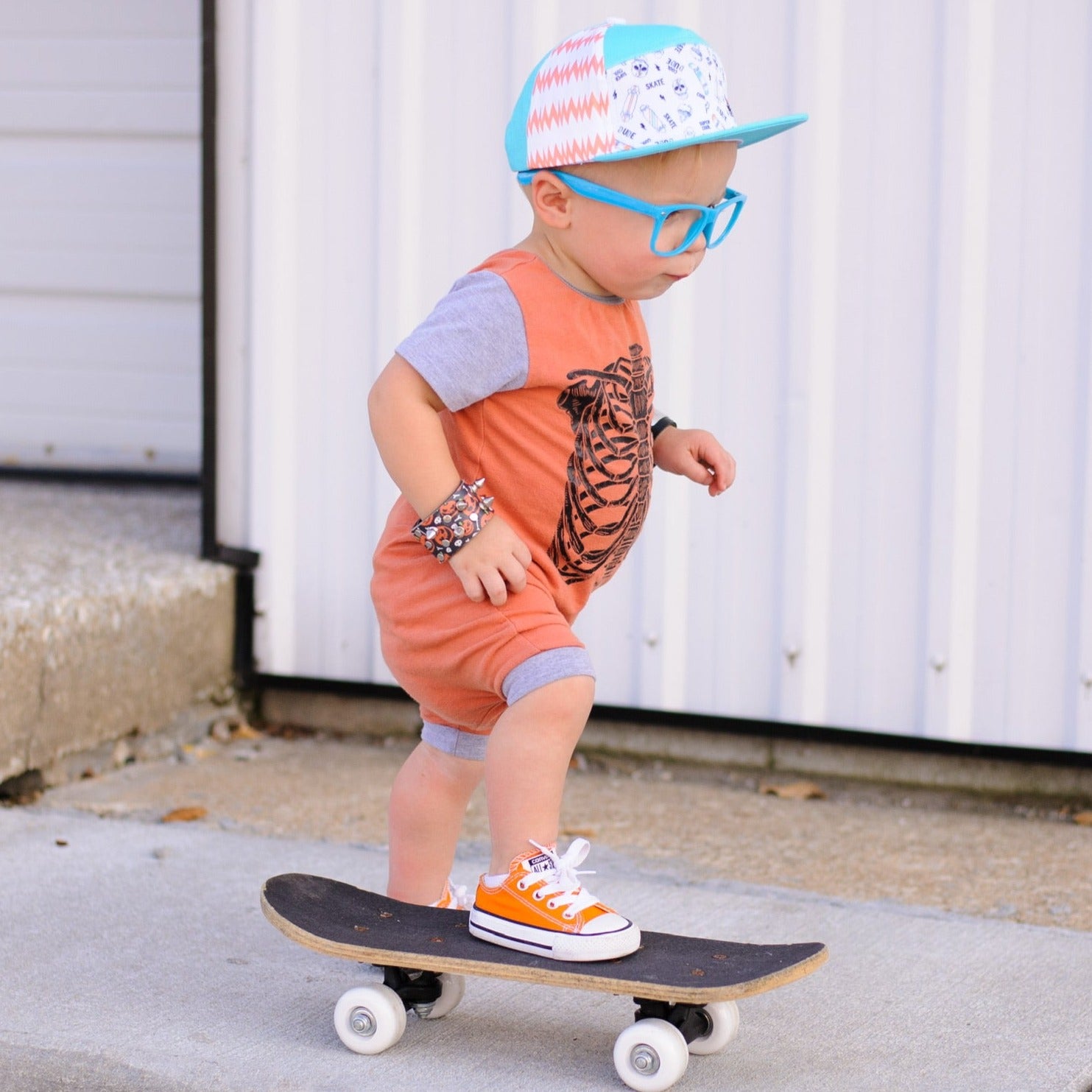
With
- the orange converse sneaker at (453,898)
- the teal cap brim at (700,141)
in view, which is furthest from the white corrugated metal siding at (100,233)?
the teal cap brim at (700,141)

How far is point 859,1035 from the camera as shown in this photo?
2344 millimetres

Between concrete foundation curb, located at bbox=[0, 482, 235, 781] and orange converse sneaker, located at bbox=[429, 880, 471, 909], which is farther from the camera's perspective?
concrete foundation curb, located at bbox=[0, 482, 235, 781]

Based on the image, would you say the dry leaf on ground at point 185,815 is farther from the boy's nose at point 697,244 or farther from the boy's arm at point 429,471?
the boy's nose at point 697,244

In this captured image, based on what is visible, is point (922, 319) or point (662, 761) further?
point (662, 761)

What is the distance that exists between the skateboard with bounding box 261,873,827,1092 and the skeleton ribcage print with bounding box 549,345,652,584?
562 millimetres

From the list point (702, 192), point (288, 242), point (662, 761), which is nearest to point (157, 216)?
point (288, 242)

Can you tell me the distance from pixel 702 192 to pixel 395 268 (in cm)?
198

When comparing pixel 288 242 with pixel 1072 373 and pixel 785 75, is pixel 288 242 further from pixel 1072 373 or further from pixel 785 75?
pixel 1072 373

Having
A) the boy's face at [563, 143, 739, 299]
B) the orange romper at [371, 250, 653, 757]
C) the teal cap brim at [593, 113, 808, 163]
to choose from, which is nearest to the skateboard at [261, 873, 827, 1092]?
the orange romper at [371, 250, 653, 757]

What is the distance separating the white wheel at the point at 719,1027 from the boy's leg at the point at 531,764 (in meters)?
0.33

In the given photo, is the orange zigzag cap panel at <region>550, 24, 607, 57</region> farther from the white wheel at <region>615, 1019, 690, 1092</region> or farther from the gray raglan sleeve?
the white wheel at <region>615, 1019, 690, 1092</region>

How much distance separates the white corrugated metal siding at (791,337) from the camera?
367cm

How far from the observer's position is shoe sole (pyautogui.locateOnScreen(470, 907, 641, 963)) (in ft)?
6.97

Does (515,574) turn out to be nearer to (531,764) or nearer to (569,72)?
(531,764)
